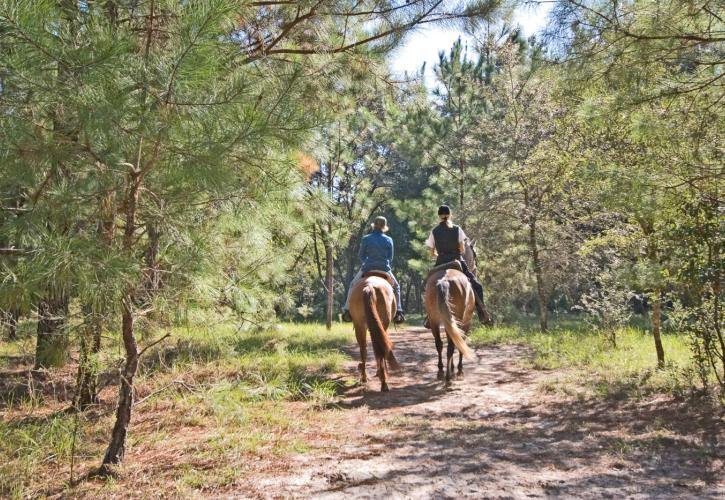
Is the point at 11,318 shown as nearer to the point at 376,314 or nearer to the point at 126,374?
the point at 126,374

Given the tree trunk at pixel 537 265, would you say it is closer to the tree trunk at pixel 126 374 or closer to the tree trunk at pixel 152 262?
the tree trunk at pixel 152 262

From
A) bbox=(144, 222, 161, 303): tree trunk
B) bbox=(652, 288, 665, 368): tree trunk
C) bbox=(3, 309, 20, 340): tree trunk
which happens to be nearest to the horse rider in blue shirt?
bbox=(652, 288, 665, 368): tree trunk

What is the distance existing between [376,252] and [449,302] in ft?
4.01

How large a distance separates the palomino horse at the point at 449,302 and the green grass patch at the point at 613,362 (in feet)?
4.11

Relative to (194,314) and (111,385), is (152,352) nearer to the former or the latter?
(111,385)

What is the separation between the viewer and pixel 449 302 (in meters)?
6.43

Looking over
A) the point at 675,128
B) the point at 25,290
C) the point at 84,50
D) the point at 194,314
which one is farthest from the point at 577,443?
the point at 84,50

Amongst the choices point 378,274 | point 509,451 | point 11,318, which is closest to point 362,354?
point 378,274

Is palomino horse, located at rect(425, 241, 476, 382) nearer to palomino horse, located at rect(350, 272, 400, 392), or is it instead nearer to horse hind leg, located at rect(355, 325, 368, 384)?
palomino horse, located at rect(350, 272, 400, 392)

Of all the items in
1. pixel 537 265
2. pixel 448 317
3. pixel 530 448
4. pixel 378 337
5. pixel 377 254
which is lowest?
pixel 530 448

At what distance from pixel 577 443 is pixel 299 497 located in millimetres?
2301

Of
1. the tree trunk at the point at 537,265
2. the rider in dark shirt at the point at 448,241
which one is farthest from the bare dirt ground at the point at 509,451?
the tree trunk at the point at 537,265

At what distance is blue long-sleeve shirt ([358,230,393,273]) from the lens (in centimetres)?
681

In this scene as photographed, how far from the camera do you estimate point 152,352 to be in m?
6.80
